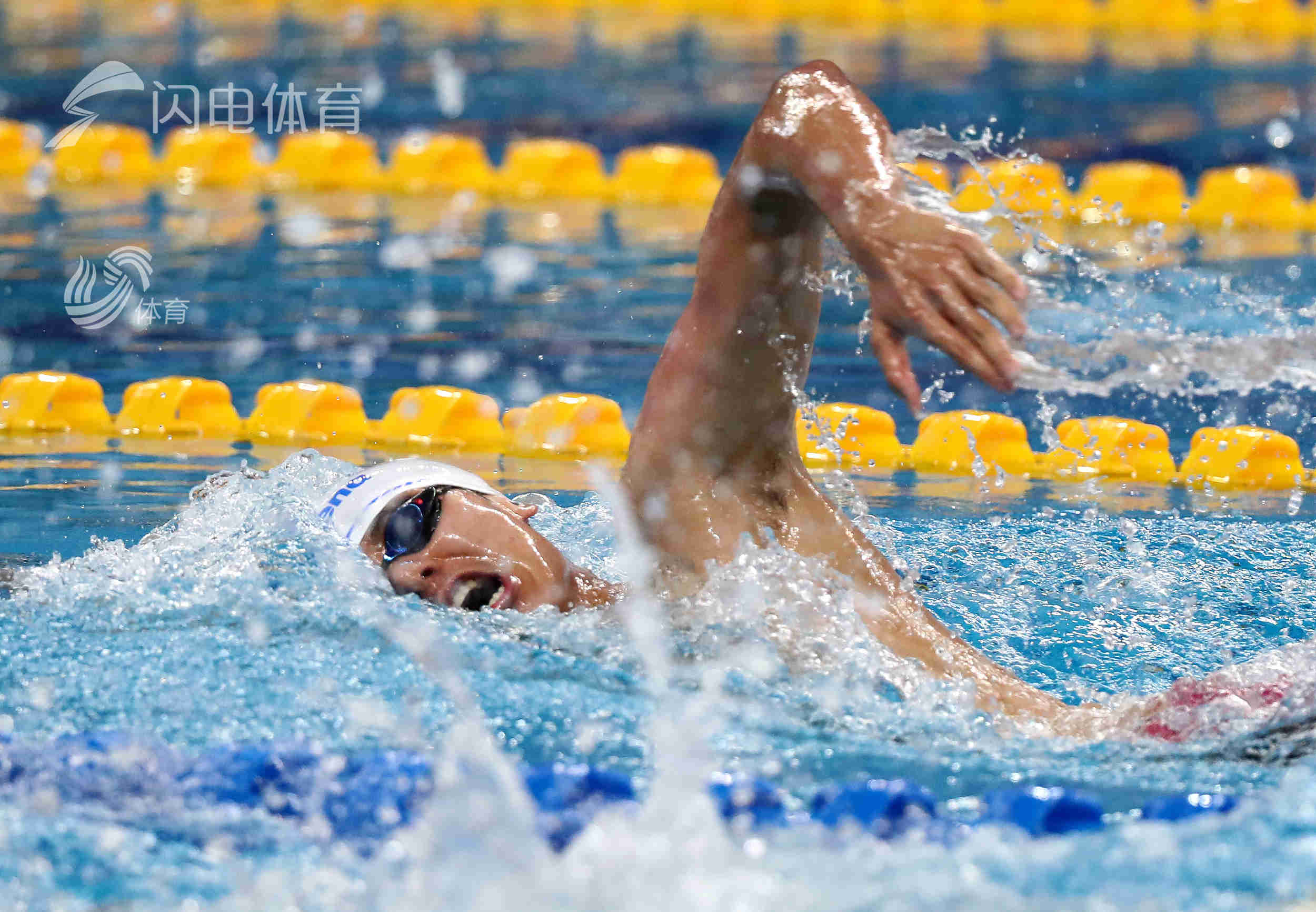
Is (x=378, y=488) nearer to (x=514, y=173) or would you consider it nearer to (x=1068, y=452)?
(x=1068, y=452)

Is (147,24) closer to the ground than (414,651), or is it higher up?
higher up

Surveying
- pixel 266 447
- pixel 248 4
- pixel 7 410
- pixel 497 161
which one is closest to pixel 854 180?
pixel 266 447

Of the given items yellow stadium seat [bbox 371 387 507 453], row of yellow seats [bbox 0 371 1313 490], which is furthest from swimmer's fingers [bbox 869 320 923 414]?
yellow stadium seat [bbox 371 387 507 453]

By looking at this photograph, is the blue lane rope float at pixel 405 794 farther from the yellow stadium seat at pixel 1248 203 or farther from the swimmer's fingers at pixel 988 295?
the yellow stadium seat at pixel 1248 203

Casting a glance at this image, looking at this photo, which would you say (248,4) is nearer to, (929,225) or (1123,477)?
(1123,477)

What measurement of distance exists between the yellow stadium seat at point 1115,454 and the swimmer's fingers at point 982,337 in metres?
2.65

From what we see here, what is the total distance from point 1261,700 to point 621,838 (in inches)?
33.6

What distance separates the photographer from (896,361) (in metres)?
1.41

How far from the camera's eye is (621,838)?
1423 millimetres

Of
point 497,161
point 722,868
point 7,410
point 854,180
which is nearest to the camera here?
point 722,868

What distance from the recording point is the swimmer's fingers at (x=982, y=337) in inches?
52.4

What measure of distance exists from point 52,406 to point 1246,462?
10.4ft

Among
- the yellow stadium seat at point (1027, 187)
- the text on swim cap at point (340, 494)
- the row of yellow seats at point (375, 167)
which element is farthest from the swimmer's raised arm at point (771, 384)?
the row of yellow seats at point (375, 167)

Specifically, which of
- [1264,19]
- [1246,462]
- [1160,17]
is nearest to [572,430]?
[1246,462]
